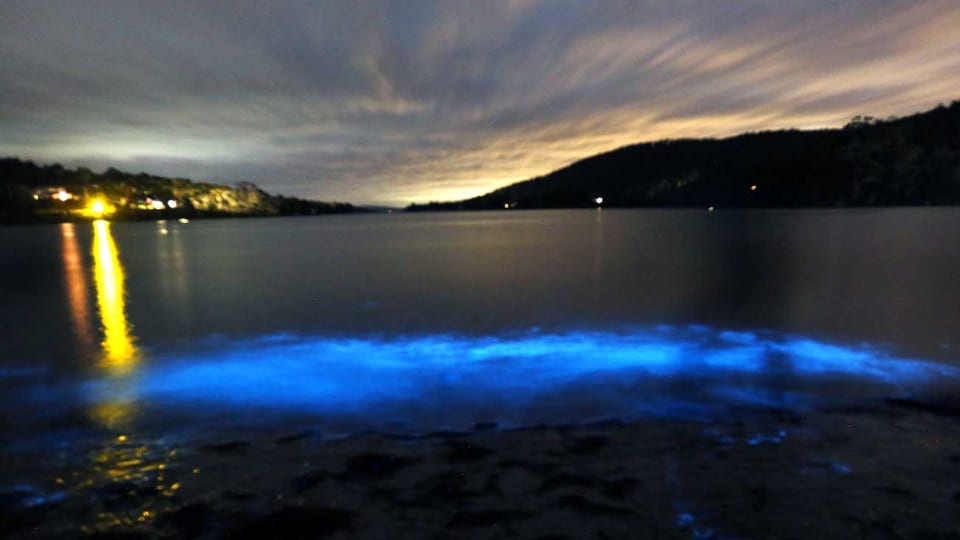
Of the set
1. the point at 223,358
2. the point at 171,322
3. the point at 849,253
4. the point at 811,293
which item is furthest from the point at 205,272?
the point at 849,253

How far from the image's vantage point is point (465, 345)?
13781mm

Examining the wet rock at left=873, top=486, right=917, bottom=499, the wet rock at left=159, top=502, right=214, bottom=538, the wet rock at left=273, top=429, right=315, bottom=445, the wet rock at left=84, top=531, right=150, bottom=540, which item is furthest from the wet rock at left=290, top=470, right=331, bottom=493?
the wet rock at left=873, top=486, right=917, bottom=499

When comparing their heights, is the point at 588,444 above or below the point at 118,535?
below

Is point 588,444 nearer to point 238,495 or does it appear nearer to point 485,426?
point 485,426

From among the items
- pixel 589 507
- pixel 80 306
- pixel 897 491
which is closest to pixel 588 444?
pixel 589 507

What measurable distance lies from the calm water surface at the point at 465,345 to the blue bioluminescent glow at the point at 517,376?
6 cm

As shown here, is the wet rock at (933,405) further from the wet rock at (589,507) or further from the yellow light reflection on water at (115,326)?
the yellow light reflection on water at (115,326)

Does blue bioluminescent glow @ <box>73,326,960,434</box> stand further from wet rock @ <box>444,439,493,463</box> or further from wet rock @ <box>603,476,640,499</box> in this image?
wet rock @ <box>603,476,640,499</box>

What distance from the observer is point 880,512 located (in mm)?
5344

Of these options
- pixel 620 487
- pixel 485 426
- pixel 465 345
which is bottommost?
pixel 465 345

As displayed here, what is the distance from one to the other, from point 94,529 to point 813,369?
11429 millimetres

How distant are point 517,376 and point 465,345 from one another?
325 cm

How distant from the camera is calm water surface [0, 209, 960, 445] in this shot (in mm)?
9133

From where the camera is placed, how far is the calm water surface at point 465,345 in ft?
30.0
